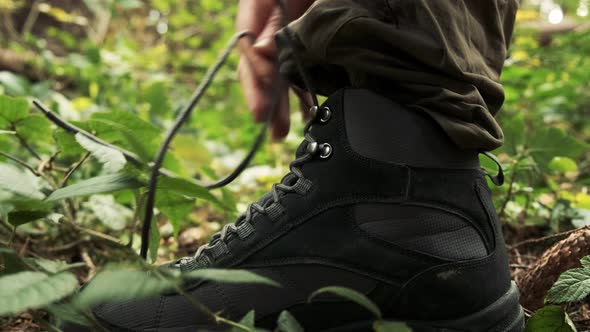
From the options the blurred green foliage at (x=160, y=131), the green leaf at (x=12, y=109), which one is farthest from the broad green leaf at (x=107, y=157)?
the green leaf at (x=12, y=109)

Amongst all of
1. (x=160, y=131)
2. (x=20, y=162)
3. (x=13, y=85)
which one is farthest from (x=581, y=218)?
(x=13, y=85)

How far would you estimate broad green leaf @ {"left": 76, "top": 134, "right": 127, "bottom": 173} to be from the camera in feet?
2.69

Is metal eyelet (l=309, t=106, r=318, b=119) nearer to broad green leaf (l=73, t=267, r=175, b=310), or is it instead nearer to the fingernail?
the fingernail

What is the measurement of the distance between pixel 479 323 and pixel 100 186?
68 cm

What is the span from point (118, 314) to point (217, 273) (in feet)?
1.48

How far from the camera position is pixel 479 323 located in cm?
98

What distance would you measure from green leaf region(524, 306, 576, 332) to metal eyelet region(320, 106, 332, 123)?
0.51m

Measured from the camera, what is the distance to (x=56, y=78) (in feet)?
13.4

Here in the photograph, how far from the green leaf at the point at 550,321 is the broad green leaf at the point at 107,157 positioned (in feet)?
2.48

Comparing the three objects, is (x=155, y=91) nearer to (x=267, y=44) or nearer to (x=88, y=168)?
(x=88, y=168)

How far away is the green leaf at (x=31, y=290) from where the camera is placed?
60cm

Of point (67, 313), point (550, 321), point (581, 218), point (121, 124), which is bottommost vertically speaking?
point (581, 218)

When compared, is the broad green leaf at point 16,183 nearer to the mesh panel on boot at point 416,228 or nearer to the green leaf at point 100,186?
the green leaf at point 100,186

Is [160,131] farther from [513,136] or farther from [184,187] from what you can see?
[513,136]
